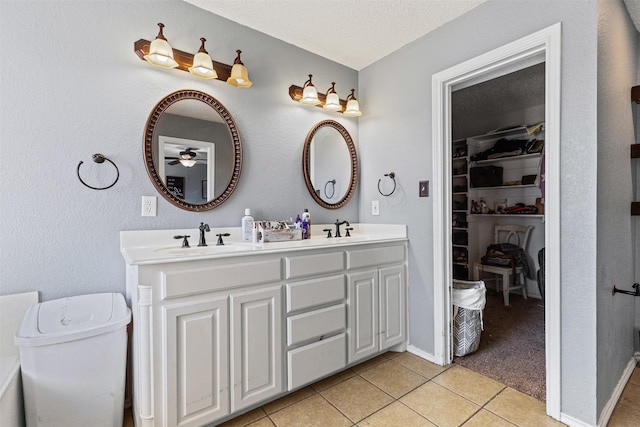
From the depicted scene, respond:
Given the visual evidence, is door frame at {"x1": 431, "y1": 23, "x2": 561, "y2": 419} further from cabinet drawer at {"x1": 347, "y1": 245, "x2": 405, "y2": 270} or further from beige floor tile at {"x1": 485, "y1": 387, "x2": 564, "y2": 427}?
cabinet drawer at {"x1": 347, "y1": 245, "x2": 405, "y2": 270}

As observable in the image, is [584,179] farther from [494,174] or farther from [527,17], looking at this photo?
[494,174]

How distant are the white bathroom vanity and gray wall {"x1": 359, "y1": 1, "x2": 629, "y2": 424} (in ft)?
1.04

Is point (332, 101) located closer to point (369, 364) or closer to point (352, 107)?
point (352, 107)

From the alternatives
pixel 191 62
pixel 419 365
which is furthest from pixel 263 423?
pixel 191 62

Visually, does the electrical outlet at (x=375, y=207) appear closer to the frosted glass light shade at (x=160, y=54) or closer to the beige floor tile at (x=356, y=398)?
the beige floor tile at (x=356, y=398)

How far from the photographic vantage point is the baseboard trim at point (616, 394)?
5.08 ft

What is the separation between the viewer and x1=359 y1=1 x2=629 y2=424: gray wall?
1.48 m

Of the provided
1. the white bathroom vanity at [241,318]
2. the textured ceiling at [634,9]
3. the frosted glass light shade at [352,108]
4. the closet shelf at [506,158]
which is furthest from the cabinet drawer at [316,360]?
the closet shelf at [506,158]

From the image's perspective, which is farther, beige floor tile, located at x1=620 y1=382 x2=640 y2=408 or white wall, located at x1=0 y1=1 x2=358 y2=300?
beige floor tile, located at x1=620 y1=382 x2=640 y2=408

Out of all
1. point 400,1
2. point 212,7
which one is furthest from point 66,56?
point 400,1

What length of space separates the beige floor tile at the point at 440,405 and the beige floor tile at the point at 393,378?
0.18 ft

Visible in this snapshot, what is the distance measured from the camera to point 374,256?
211 centimetres

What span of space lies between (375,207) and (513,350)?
153 centimetres

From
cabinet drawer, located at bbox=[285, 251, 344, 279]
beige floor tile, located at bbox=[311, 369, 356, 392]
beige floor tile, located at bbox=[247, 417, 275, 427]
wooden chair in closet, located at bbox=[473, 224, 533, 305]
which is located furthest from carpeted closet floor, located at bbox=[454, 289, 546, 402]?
beige floor tile, located at bbox=[247, 417, 275, 427]
